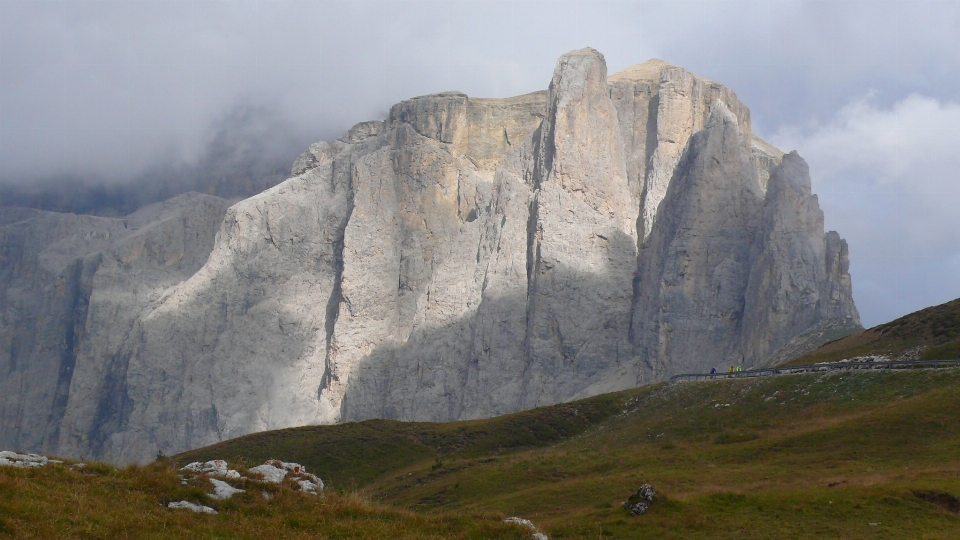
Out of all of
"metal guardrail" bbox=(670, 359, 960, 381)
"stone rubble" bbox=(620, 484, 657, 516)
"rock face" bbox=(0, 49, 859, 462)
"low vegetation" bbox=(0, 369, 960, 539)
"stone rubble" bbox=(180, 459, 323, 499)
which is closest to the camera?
"low vegetation" bbox=(0, 369, 960, 539)

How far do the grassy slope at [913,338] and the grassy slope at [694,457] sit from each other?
11.1 meters

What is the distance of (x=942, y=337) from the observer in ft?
233

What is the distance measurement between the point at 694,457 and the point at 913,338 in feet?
100

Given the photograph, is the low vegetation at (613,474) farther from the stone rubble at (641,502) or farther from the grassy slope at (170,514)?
the stone rubble at (641,502)

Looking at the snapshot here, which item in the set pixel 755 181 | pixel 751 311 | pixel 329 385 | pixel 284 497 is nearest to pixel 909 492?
pixel 284 497

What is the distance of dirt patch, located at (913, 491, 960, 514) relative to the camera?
1367 inches

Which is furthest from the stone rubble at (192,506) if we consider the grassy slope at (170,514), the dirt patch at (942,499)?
the dirt patch at (942,499)

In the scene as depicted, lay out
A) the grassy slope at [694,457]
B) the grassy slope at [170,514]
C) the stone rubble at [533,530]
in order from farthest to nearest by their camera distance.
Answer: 1. the grassy slope at [694,457]
2. the stone rubble at [533,530]
3. the grassy slope at [170,514]

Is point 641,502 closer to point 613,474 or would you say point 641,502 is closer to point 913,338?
point 613,474

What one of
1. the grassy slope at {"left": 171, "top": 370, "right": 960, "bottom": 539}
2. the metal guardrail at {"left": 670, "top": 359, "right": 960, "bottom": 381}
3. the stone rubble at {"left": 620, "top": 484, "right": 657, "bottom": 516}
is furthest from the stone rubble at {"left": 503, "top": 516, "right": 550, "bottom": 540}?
the metal guardrail at {"left": 670, "top": 359, "right": 960, "bottom": 381}

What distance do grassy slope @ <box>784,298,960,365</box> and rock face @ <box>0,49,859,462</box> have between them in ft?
117

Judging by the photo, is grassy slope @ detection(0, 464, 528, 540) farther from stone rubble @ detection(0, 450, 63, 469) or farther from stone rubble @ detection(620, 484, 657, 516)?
stone rubble @ detection(620, 484, 657, 516)

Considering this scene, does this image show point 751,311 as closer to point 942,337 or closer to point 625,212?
point 625,212

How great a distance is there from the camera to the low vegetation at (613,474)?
25.1m
